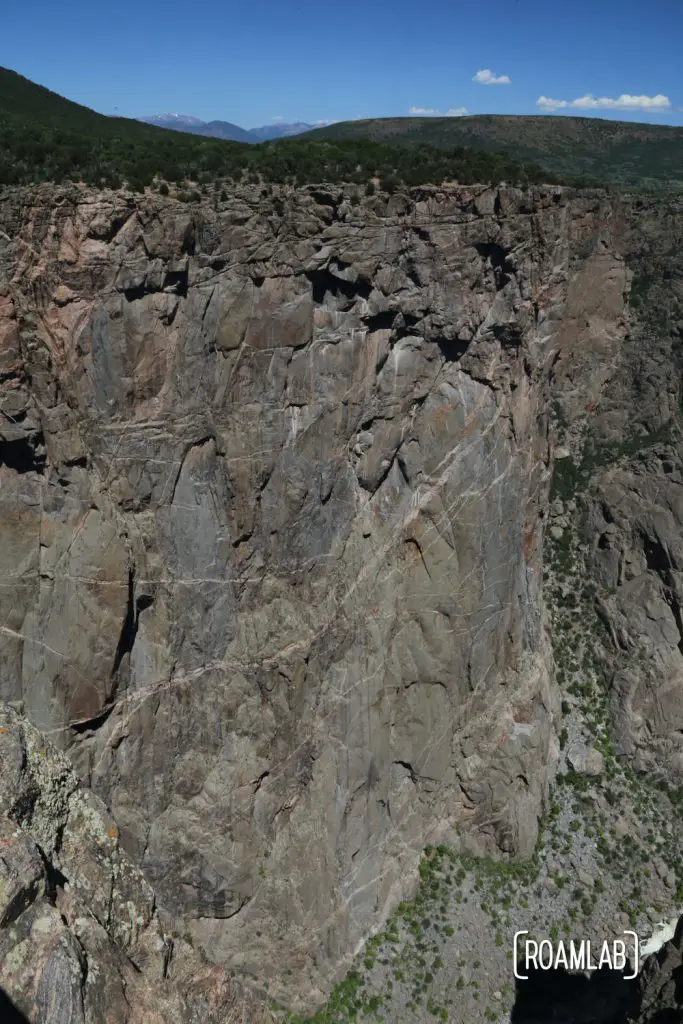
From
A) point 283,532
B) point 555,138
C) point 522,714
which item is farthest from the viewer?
point 555,138

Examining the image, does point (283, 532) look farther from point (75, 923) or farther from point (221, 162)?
point (75, 923)

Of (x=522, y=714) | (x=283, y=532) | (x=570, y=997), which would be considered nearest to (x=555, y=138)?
(x=522, y=714)

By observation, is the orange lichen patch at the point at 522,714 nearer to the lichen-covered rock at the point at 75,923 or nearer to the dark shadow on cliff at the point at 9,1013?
the lichen-covered rock at the point at 75,923

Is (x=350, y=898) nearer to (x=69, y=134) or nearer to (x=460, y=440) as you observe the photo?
(x=460, y=440)

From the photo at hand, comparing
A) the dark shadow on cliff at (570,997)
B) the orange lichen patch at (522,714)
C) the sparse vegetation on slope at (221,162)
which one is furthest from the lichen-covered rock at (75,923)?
the orange lichen patch at (522,714)

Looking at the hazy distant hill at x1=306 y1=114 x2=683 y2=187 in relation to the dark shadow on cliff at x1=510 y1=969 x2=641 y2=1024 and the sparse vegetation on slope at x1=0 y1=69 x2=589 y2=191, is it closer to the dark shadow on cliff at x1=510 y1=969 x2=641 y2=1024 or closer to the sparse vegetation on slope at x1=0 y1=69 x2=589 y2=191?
the sparse vegetation on slope at x1=0 y1=69 x2=589 y2=191

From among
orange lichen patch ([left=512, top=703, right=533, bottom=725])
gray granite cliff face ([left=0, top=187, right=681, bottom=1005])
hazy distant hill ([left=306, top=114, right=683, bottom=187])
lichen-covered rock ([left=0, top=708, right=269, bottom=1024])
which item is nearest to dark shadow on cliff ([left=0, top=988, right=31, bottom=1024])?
lichen-covered rock ([left=0, top=708, right=269, bottom=1024])

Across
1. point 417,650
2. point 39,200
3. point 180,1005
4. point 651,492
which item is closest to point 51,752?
point 180,1005
